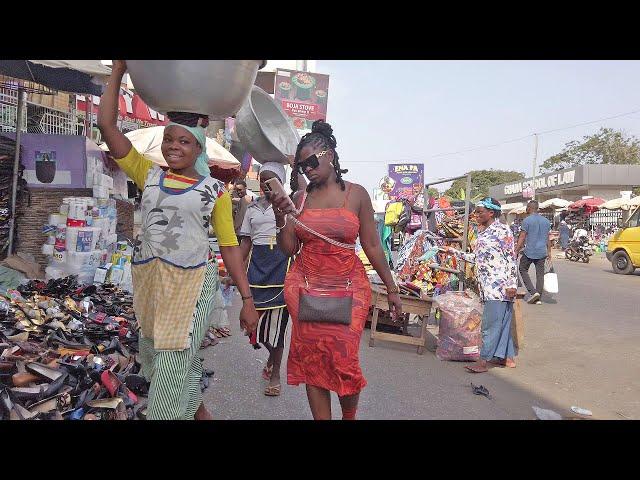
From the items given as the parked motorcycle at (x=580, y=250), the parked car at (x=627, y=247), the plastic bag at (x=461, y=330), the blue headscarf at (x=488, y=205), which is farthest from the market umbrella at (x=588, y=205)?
the blue headscarf at (x=488, y=205)

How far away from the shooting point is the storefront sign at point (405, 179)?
19938 millimetres

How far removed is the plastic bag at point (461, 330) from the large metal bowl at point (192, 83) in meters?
4.30

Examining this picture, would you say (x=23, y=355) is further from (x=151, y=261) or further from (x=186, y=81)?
(x=186, y=81)

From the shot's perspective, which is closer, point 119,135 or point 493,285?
point 119,135

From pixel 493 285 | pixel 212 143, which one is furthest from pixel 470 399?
pixel 212 143

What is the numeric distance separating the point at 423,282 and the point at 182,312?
17.5 ft

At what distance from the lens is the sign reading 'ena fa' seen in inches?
1492

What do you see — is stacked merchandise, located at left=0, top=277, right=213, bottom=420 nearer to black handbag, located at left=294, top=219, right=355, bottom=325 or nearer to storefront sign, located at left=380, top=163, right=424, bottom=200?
black handbag, located at left=294, top=219, right=355, bottom=325

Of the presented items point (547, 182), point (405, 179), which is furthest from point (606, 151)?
point (405, 179)

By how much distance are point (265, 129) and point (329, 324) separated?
1543 mm

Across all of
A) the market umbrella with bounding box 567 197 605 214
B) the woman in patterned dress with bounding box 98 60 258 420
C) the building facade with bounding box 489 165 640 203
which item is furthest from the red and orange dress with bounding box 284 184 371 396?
the building facade with bounding box 489 165 640 203

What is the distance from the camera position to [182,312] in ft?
8.72

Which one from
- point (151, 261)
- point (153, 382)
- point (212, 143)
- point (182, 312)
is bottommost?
point (153, 382)

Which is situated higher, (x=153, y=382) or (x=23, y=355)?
(x=153, y=382)
